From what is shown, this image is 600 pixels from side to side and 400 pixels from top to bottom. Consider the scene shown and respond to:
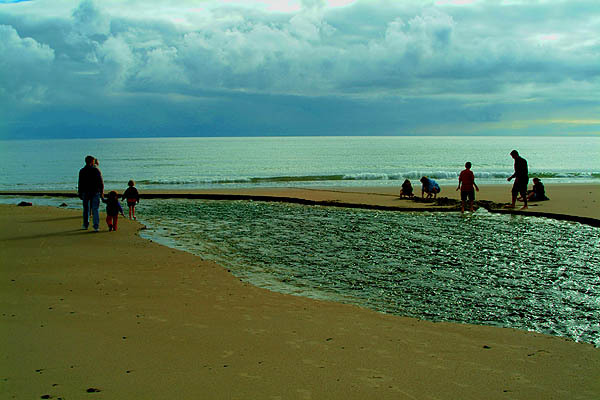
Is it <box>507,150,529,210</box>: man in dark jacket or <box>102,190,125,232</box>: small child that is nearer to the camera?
<box>102,190,125,232</box>: small child

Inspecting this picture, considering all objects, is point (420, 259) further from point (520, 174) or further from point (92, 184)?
point (520, 174)

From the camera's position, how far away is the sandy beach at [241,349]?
157 inches

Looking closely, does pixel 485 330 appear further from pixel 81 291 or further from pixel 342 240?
pixel 342 240

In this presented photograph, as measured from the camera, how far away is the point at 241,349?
4.83 meters

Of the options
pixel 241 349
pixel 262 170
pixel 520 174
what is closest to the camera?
pixel 241 349

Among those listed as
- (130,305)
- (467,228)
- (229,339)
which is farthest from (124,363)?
(467,228)

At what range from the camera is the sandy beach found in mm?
3979

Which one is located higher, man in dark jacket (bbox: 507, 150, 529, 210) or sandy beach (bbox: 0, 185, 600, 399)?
man in dark jacket (bbox: 507, 150, 529, 210)

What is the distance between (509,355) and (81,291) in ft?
18.2

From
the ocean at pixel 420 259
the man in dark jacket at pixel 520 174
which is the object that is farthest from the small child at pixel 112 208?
the man in dark jacket at pixel 520 174

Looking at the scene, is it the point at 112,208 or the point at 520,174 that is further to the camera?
the point at 520,174

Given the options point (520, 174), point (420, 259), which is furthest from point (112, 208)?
point (520, 174)

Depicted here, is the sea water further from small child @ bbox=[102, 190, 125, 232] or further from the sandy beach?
the sandy beach

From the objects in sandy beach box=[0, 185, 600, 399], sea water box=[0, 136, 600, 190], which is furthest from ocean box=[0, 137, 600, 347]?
sea water box=[0, 136, 600, 190]
